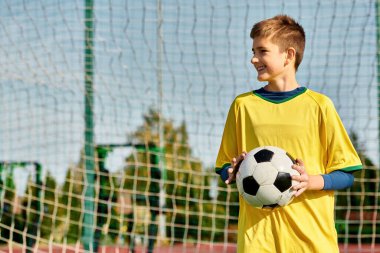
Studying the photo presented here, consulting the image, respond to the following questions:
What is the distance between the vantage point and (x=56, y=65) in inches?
208

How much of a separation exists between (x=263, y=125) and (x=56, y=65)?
10.3 ft

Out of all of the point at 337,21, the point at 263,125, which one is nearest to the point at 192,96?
the point at 337,21

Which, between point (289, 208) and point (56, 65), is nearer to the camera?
point (289, 208)

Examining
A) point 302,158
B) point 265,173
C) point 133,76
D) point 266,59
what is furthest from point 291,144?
point 133,76

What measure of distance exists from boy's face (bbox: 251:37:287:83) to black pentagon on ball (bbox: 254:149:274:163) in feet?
0.80

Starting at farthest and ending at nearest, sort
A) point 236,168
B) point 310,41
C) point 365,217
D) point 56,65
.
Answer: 1. point 365,217
2. point 310,41
3. point 56,65
4. point 236,168

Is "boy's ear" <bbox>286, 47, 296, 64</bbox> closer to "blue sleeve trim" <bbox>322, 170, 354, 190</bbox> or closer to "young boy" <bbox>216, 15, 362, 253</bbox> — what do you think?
"young boy" <bbox>216, 15, 362, 253</bbox>

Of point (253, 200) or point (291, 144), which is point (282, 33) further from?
point (253, 200)

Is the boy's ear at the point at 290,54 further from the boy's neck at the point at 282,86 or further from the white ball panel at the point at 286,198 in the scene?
the white ball panel at the point at 286,198

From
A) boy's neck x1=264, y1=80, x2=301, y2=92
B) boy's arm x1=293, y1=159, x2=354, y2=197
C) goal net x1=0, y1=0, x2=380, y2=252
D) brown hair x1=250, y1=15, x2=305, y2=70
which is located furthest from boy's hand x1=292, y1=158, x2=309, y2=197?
goal net x1=0, y1=0, x2=380, y2=252

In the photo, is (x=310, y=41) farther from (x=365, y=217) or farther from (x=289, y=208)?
(x=365, y=217)

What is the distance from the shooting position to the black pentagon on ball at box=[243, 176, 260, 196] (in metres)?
2.30

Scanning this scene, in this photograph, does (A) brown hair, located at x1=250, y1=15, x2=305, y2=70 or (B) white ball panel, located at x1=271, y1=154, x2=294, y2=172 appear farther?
(A) brown hair, located at x1=250, y1=15, x2=305, y2=70

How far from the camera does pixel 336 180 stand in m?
2.36
